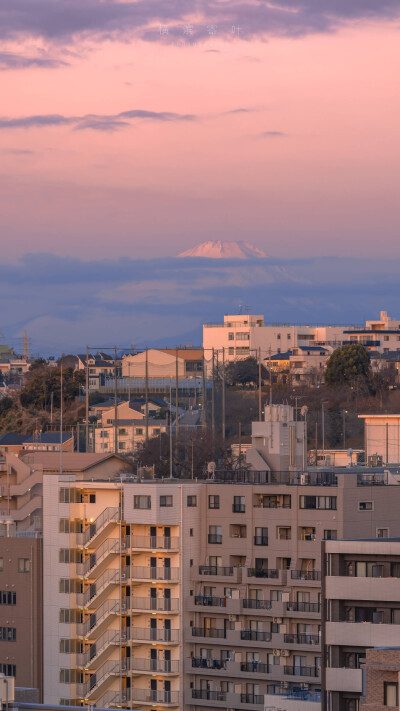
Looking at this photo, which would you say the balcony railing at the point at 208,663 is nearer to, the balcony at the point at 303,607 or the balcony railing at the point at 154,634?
the balcony railing at the point at 154,634

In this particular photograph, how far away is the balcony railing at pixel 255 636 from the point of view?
3369cm

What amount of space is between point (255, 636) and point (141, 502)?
390 centimetres

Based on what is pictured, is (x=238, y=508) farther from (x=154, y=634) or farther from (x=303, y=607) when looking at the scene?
(x=154, y=634)

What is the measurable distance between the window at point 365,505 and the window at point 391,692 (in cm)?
1512

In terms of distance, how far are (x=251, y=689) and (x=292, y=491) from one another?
13.5 ft

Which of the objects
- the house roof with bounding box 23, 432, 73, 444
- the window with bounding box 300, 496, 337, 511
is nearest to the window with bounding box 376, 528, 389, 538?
the window with bounding box 300, 496, 337, 511

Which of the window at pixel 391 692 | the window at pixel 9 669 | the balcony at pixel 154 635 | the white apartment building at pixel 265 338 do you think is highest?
the white apartment building at pixel 265 338

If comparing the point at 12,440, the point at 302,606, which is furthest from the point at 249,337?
the point at 302,606

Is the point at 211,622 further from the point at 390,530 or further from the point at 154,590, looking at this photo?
the point at 390,530

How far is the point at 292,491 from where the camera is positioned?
34.1 metres

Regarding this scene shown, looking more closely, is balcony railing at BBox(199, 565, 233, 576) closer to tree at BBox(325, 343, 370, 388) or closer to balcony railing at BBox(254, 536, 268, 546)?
balcony railing at BBox(254, 536, 268, 546)

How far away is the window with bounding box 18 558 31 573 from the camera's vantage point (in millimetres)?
36562

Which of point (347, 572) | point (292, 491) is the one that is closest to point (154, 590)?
point (292, 491)

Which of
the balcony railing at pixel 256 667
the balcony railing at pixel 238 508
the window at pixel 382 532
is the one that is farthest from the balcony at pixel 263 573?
the window at pixel 382 532
